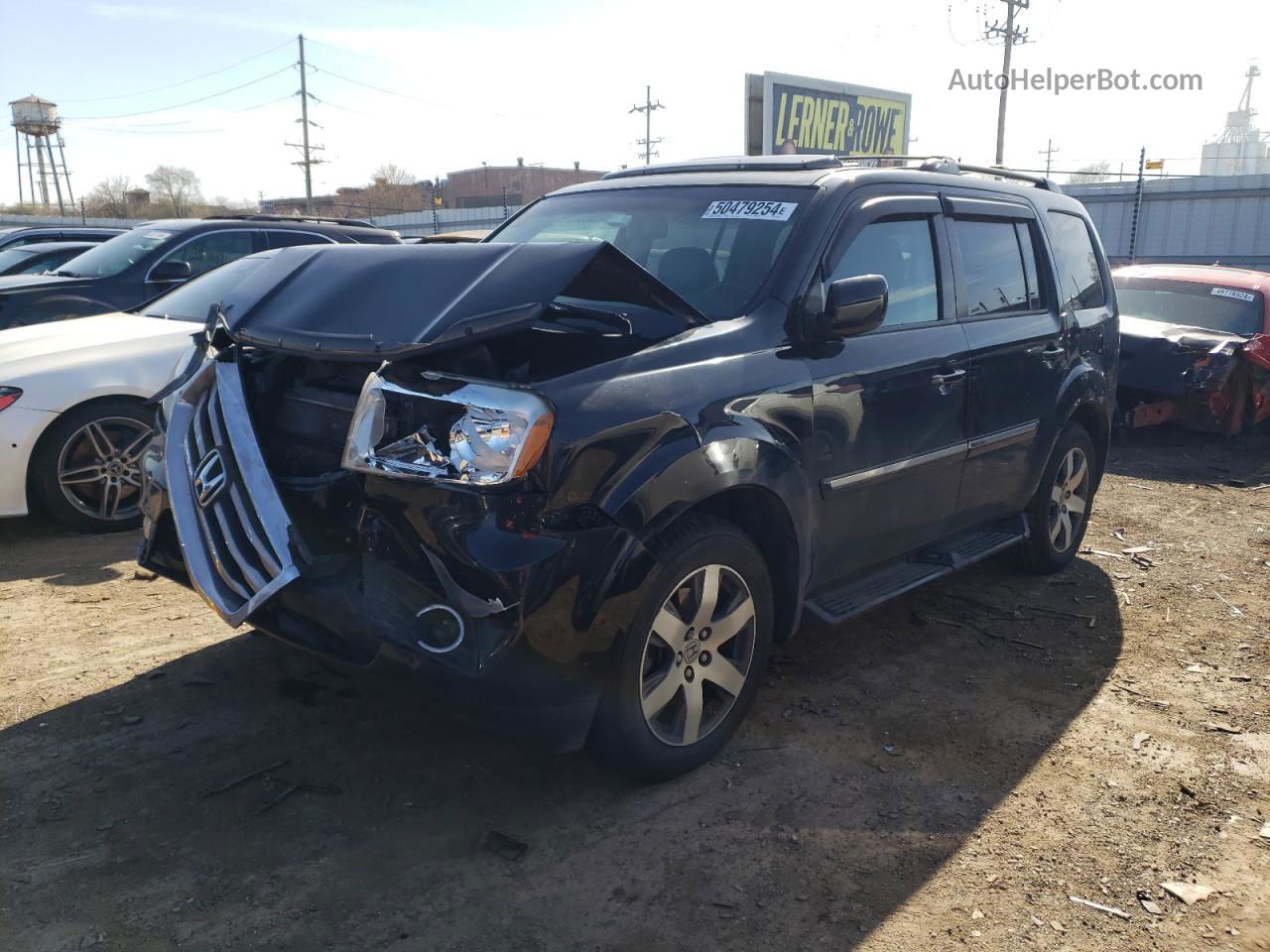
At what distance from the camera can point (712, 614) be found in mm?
3139

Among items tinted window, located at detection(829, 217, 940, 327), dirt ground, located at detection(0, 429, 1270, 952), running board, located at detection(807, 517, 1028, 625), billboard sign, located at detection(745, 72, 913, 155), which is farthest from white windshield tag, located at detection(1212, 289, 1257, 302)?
billboard sign, located at detection(745, 72, 913, 155)

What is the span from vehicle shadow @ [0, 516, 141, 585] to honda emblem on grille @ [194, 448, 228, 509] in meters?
2.25

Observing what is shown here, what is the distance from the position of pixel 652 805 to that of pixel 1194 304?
844 cm

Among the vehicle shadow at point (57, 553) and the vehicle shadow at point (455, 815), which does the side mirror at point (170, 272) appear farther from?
the vehicle shadow at point (455, 815)

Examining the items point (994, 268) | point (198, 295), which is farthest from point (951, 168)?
point (198, 295)

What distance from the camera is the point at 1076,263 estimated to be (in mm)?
5230

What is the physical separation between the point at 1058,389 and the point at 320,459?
3.63 metres

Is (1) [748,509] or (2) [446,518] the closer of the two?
(2) [446,518]

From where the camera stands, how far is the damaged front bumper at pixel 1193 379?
27.0 feet

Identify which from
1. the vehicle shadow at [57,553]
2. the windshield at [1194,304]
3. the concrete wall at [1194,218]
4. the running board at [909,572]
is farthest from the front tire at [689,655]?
the concrete wall at [1194,218]

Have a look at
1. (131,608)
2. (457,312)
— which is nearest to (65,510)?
(131,608)

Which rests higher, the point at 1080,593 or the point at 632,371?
the point at 632,371

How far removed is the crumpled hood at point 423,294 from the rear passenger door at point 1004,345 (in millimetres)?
1632

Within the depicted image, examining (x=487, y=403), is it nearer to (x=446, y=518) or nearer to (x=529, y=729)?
(x=446, y=518)
